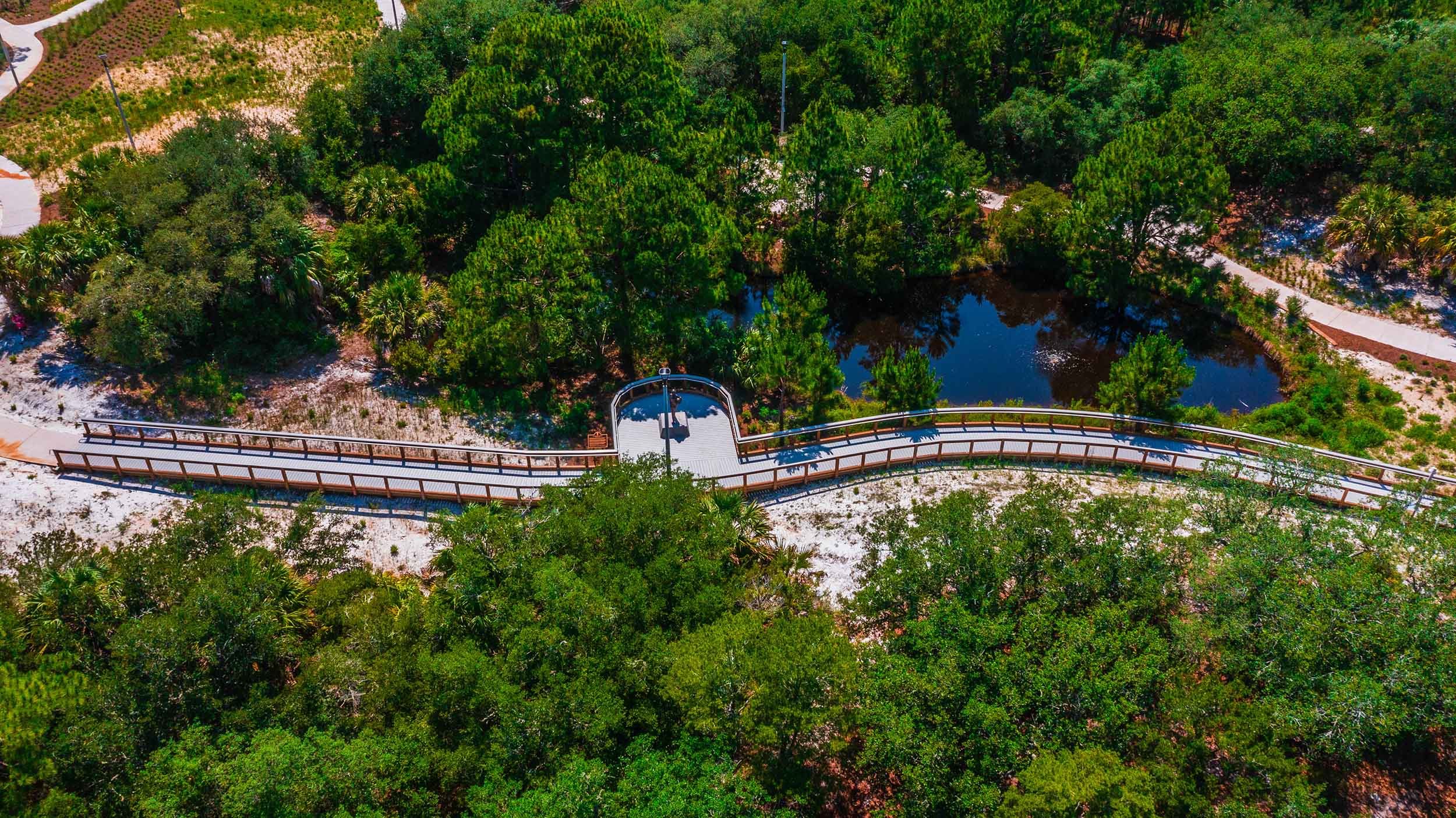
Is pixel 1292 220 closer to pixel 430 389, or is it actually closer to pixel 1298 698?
pixel 1298 698

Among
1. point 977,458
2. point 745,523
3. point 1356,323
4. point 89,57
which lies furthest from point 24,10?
point 1356,323

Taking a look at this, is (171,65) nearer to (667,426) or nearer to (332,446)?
(332,446)

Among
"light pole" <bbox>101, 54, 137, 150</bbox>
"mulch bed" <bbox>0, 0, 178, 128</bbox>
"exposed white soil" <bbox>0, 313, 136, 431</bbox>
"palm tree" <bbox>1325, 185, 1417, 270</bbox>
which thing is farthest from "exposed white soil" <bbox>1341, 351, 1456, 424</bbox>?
"mulch bed" <bbox>0, 0, 178, 128</bbox>

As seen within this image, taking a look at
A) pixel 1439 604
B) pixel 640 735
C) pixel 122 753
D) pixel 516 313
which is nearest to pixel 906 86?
pixel 516 313

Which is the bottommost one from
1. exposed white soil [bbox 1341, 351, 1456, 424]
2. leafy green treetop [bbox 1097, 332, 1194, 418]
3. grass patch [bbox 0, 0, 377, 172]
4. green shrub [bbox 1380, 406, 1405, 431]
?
green shrub [bbox 1380, 406, 1405, 431]

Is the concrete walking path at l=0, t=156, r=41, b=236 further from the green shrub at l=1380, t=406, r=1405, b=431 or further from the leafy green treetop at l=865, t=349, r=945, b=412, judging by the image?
the green shrub at l=1380, t=406, r=1405, b=431

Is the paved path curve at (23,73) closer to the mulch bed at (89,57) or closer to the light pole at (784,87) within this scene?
the mulch bed at (89,57)
